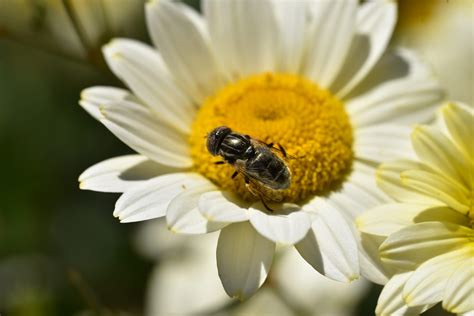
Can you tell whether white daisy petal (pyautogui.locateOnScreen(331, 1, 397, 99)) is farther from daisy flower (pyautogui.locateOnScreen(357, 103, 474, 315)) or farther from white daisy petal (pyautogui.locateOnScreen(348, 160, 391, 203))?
daisy flower (pyautogui.locateOnScreen(357, 103, 474, 315))

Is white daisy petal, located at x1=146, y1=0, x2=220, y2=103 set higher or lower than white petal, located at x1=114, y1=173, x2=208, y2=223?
higher

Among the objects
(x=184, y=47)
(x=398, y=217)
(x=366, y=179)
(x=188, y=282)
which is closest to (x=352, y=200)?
(x=366, y=179)

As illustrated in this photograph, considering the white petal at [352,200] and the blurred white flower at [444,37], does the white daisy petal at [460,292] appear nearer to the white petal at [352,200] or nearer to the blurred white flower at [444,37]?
the white petal at [352,200]

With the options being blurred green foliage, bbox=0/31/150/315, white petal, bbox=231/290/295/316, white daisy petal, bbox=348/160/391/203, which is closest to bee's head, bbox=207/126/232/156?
white daisy petal, bbox=348/160/391/203

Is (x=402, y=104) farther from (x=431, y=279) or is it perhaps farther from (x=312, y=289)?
(x=312, y=289)

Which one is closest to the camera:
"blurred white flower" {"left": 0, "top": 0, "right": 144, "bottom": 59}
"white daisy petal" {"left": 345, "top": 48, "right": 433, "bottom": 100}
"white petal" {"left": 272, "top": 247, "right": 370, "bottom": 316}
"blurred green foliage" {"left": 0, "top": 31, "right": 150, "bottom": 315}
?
"white daisy petal" {"left": 345, "top": 48, "right": 433, "bottom": 100}

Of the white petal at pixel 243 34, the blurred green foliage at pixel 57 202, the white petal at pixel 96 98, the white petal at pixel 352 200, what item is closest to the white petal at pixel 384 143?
the white petal at pixel 352 200
